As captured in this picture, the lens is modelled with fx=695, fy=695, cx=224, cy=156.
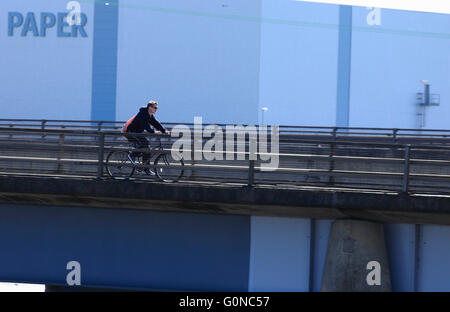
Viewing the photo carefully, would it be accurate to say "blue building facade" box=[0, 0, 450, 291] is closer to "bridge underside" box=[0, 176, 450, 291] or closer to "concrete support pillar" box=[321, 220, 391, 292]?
"bridge underside" box=[0, 176, 450, 291]

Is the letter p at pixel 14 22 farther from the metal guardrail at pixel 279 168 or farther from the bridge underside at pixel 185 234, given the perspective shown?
the bridge underside at pixel 185 234

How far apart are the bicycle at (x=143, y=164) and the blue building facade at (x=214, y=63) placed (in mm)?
18230

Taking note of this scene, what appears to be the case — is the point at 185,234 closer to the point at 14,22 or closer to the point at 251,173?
the point at 251,173

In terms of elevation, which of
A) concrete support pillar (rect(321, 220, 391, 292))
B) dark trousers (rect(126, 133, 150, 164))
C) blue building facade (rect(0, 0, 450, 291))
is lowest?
concrete support pillar (rect(321, 220, 391, 292))

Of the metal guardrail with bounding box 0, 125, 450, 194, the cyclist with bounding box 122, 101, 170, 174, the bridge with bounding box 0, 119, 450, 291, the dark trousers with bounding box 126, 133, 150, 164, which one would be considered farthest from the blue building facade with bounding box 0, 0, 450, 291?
the bridge with bounding box 0, 119, 450, 291

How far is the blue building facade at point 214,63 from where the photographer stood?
3195 centimetres

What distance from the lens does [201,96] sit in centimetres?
3200

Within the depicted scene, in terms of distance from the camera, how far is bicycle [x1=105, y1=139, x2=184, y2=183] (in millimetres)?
12328

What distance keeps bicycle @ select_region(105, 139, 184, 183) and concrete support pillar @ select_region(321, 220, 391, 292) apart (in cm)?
299

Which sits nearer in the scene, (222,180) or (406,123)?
(222,180)
